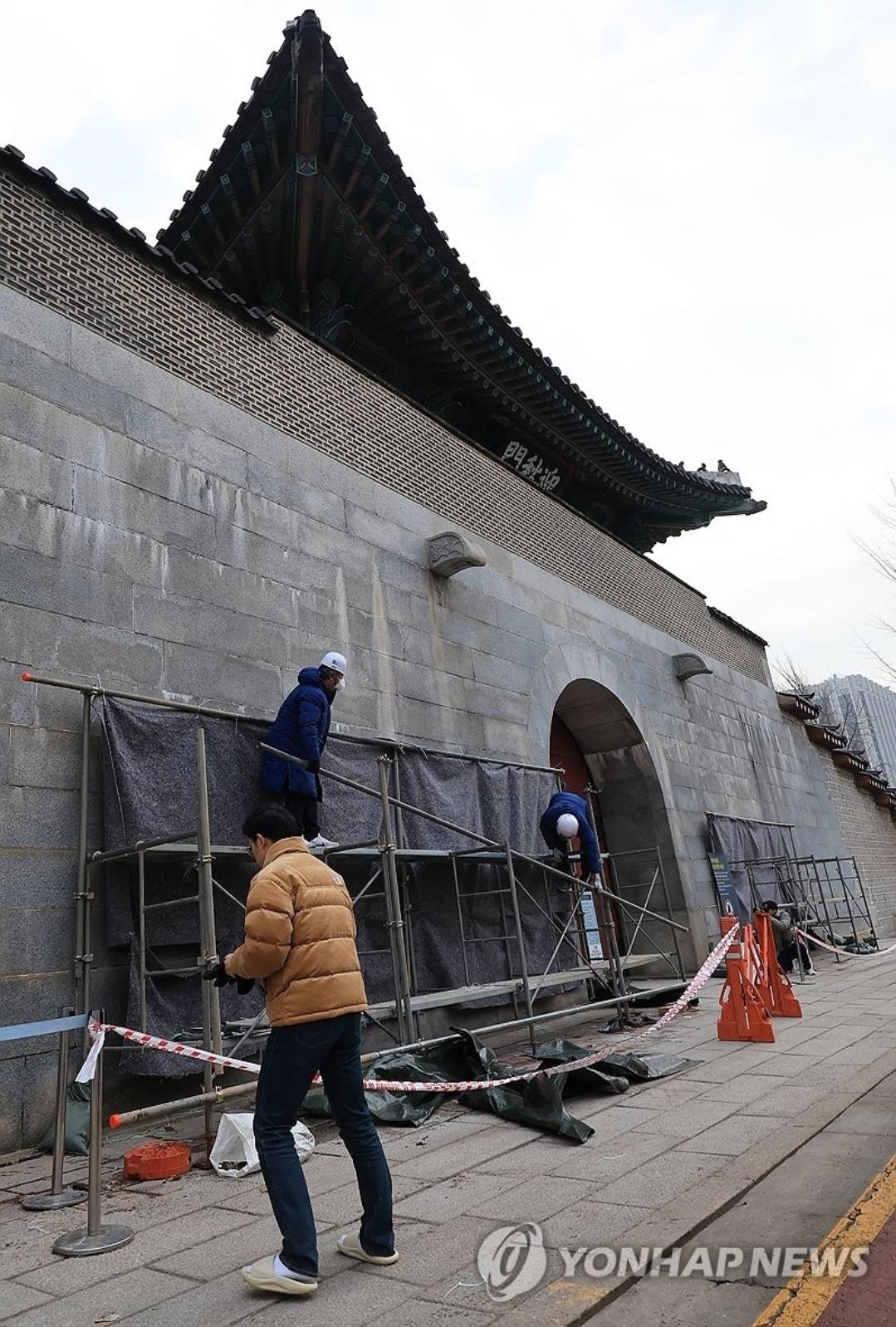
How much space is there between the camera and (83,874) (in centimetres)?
513

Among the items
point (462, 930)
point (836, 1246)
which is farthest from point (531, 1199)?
point (462, 930)

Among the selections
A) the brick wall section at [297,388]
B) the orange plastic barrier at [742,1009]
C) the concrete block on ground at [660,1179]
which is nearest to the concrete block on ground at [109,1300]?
the concrete block on ground at [660,1179]

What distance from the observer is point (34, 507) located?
569 centimetres

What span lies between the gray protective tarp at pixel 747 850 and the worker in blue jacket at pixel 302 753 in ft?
28.7

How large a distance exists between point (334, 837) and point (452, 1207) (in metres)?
3.35

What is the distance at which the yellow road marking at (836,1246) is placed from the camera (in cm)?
237

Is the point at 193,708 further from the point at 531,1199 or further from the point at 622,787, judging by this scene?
the point at 622,787

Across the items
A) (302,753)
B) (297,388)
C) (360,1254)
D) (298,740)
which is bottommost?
(360,1254)

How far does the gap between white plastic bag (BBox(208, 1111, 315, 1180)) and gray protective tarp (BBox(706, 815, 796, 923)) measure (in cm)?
991

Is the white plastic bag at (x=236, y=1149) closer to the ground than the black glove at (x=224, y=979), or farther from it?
closer to the ground

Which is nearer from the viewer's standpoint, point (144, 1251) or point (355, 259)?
point (144, 1251)

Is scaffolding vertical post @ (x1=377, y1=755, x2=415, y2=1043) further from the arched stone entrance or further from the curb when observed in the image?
the arched stone entrance

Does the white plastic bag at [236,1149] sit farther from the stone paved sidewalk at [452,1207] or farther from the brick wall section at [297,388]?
the brick wall section at [297,388]

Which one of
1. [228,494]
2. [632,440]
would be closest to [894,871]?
[632,440]
